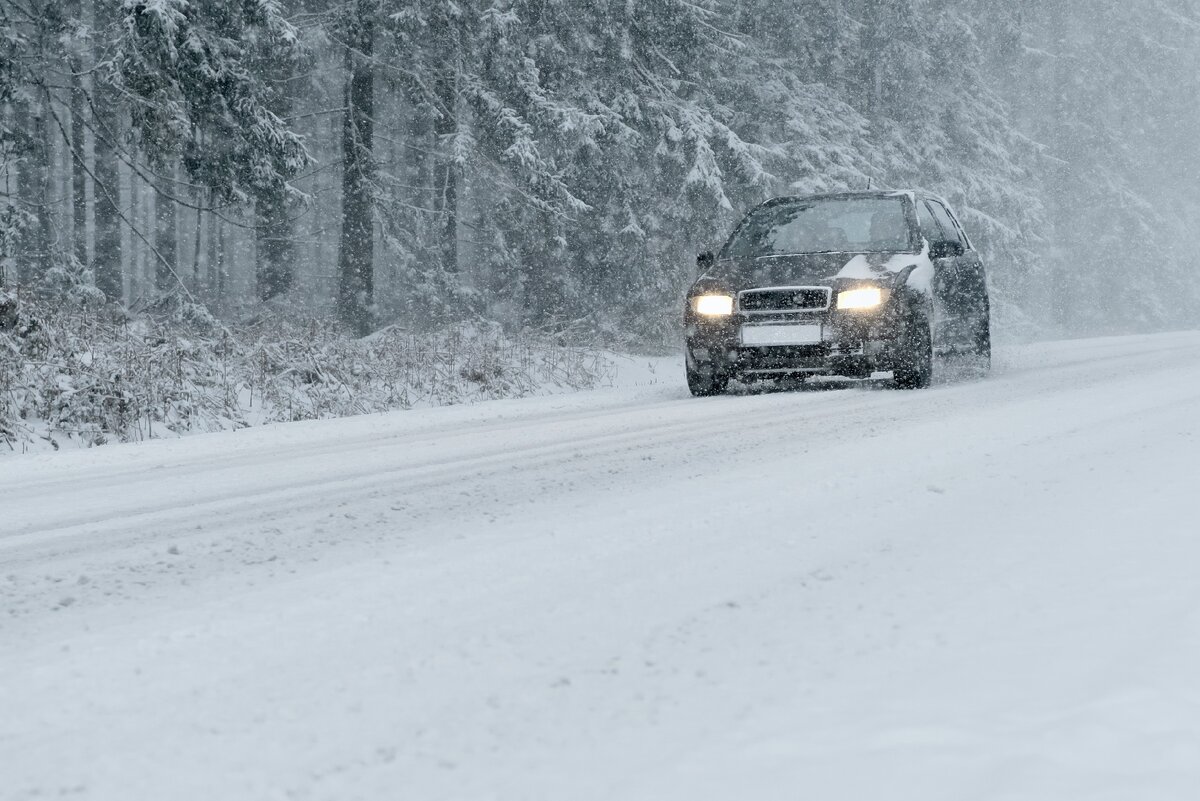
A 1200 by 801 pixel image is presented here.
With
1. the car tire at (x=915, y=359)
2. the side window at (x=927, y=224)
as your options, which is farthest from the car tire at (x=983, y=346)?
the car tire at (x=915, y=359)

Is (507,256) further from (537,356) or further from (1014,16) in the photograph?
(1014,16)

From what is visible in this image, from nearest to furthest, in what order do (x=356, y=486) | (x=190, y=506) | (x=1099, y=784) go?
A: (x=1099, y=784) < (x=190, y=506) < (x=356, y=486)

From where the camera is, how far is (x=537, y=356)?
14.7 metres

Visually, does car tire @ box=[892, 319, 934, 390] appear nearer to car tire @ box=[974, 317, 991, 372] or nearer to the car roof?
the car roof

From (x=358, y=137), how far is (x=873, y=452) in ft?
49.9

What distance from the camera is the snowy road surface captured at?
206 centimetres

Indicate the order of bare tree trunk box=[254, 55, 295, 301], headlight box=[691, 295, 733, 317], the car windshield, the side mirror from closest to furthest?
headlight box=[691, 295, 733, 317]
the side mirror
the car windshield
bare tree trunk box=[254, 55, 295, 301]

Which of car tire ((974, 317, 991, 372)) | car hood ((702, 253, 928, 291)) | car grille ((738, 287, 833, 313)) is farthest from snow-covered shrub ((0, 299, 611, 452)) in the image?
car tire ((974, 317, 991, 372))

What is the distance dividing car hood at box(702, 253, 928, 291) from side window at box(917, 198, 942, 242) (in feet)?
2.48

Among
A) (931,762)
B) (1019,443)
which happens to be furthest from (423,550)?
(1019,443)

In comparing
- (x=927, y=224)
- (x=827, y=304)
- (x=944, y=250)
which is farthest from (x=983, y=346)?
(x=827, y=304)

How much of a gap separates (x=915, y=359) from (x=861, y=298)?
753 mm

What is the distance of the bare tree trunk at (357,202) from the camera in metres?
19.9

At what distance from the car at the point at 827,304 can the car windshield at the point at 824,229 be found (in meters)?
0.02
